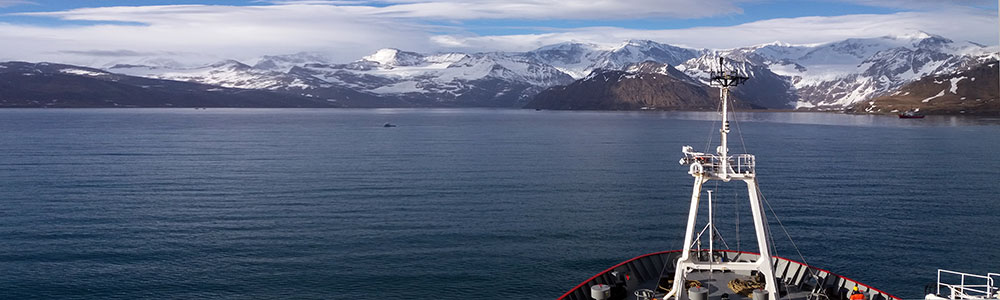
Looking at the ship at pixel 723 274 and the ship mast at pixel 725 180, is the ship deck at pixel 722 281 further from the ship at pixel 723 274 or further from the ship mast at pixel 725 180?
the ship mast at pixel 725 180

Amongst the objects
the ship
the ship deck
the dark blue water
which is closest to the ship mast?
the ship

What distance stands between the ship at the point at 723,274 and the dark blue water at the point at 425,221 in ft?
31.2

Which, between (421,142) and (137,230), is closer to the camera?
(137,230)

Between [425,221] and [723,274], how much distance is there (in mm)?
37230

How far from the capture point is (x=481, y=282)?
2235 inches

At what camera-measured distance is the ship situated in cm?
3678

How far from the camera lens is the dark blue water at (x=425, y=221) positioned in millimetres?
57375

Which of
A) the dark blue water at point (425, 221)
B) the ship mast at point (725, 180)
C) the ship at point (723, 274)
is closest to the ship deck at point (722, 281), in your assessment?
the ship at point (723, 274)

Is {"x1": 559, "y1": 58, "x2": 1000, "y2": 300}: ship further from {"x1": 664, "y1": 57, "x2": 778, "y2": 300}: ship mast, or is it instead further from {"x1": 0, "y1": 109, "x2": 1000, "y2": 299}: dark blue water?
{"x1": 0, "y1": 109, "x2": 1000, "y2": 299}: dark blue water

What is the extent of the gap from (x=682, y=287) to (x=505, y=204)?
49.1 metres

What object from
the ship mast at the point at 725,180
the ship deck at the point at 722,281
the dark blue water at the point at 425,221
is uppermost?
the ship mast at the point at 725,180

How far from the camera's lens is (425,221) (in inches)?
3036

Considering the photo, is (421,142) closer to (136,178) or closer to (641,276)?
(136,178)

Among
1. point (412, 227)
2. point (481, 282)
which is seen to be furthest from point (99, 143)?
point (481, 282)
